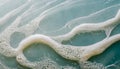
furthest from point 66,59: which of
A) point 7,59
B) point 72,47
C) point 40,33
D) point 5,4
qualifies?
point 5,4

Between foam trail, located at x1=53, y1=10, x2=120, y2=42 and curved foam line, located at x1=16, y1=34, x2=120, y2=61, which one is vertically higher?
foam trail, located at x1=53, y1=10, x2=120, y2=42

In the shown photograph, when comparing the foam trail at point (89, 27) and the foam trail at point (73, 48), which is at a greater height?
the foam trail at point (89, 27)

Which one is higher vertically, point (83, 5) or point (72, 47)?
point (83, 5)

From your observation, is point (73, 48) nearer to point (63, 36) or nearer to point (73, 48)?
point (73, 48)

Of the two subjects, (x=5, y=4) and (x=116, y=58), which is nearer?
(x=116, y=58)

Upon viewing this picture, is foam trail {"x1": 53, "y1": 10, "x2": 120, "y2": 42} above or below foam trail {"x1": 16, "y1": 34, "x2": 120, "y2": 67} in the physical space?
above

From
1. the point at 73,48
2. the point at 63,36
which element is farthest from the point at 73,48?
the point at 63,36

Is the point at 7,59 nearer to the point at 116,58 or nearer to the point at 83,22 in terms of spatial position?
the point at 83,22

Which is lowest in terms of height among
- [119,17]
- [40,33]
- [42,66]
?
[42,66]
